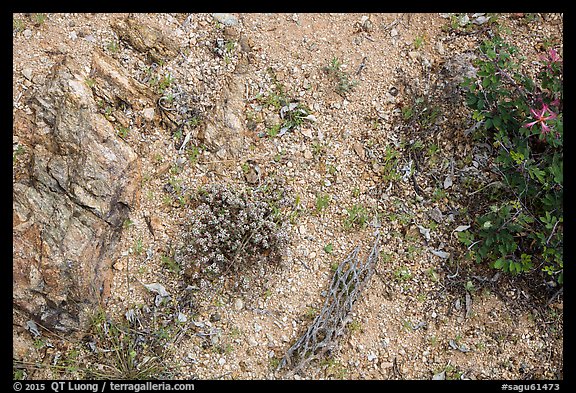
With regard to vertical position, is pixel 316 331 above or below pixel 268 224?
below

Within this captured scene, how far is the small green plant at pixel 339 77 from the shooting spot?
534cm

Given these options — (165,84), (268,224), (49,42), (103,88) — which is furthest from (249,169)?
(49,42)

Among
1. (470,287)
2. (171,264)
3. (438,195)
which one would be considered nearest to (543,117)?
(438,195)

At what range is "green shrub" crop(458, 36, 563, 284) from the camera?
14.9 feet

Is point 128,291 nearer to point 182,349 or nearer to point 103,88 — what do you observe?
point 182,349

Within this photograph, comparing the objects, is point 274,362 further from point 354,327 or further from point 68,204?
point 68,204

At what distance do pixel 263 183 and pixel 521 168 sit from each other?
97.4 inches

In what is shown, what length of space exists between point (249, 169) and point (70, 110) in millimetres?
1765

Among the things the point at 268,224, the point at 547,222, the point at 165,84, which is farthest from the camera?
the point at 165,84

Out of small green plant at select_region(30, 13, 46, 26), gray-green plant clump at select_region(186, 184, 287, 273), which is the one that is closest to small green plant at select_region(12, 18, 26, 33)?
small green plant at select_region(30, 13, 46, 26)

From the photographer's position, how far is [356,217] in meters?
5.04

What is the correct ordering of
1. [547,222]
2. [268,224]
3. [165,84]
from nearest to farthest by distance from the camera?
[547,222] < [268,224] < [165,84]

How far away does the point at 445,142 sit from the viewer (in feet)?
17.2

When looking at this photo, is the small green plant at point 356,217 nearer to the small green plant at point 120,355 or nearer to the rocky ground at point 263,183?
the rocky ground at point 263,183
